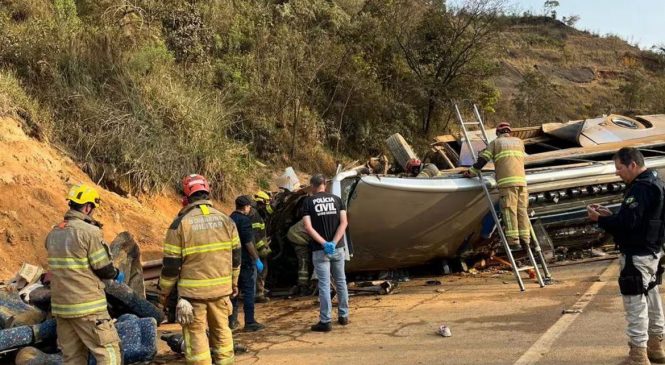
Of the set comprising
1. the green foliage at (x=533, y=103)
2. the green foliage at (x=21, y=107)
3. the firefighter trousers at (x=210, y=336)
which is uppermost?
the green foliage at (x=533, y=103)

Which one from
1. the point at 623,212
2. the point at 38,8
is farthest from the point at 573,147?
the point at 38,8

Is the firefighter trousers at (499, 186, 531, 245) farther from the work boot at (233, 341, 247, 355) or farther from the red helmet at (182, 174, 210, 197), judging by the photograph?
the red helmet at (182, 174, 210, 197)

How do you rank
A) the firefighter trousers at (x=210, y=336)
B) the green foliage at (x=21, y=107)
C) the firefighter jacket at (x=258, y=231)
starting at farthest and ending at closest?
the green foliage at (x=21, y=107) → the firefighter jacket at (x=258, y=231) → the firefighter trousers at (x=210, y=336)

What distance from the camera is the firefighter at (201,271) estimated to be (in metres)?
4.33

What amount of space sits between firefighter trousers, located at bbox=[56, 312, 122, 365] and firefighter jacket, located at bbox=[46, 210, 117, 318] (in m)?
0.08

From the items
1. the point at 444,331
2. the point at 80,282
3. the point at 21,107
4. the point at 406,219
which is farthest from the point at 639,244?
the point at 21,107

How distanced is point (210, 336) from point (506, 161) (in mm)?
4420

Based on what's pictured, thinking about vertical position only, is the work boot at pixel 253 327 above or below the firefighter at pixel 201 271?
below

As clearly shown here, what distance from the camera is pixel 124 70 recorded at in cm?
1134

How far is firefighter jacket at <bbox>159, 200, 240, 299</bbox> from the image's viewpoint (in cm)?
433

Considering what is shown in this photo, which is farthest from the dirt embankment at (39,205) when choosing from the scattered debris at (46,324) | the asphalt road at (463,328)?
the asphalt road at (463,328)

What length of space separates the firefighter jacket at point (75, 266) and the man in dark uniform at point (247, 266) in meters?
2.12

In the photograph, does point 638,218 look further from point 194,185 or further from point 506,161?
point 506,161

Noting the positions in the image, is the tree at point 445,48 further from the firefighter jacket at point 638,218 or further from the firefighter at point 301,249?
the firefighter jacket at point 638,218
